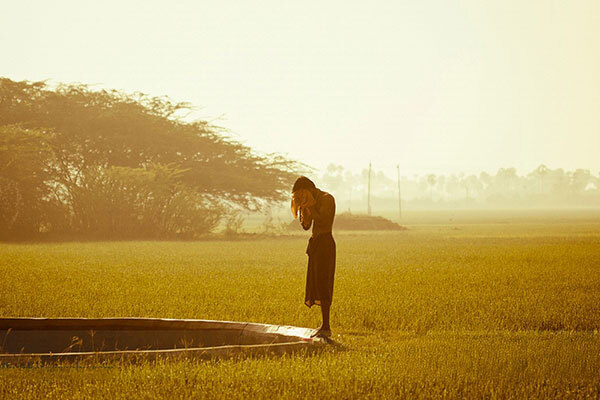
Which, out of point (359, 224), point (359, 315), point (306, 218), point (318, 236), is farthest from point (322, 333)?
point (359, 224)

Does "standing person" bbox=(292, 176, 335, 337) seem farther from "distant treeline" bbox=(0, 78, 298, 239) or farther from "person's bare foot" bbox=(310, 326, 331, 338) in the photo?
"distant treeline" bbox=(0, 78, 298, 239)

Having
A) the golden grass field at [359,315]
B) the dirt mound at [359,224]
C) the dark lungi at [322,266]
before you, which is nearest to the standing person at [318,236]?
the dark lungi at [322,266]

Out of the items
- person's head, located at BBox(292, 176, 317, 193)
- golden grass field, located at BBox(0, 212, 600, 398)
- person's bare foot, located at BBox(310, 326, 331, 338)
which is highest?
person's head, located at BBox(292, 176, 317, 193)

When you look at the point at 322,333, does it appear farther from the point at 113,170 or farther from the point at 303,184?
the point at 113,170

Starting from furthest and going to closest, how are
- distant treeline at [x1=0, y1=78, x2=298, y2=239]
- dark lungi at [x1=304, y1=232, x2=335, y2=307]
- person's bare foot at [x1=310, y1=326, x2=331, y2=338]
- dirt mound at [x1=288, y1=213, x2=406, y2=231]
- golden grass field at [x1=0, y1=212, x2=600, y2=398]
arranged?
dirt mound at [x1=288, y1=213, x2=406, y2=231], distant treeline at [x1=0, y1=78, x2=298, y2=239], dark lungi at [x1=304, y1=232, x2=335, y2=307], person's bare foot at [x1=310, y1=326, x2=331, y2=338], golden grass field at [x1=0, y1=212, x2=600, y2=398]

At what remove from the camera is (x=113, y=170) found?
1474 inches

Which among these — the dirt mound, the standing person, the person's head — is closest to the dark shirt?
the standing person

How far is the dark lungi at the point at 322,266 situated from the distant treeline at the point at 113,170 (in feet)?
97.9

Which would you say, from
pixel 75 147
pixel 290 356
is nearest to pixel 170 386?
pixel 290 356

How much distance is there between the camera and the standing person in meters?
8.30

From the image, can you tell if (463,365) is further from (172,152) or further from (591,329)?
(172,152)

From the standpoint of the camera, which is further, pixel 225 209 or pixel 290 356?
pixel 225 209

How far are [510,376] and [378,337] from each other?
8.91 ft

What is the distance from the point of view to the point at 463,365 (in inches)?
289
